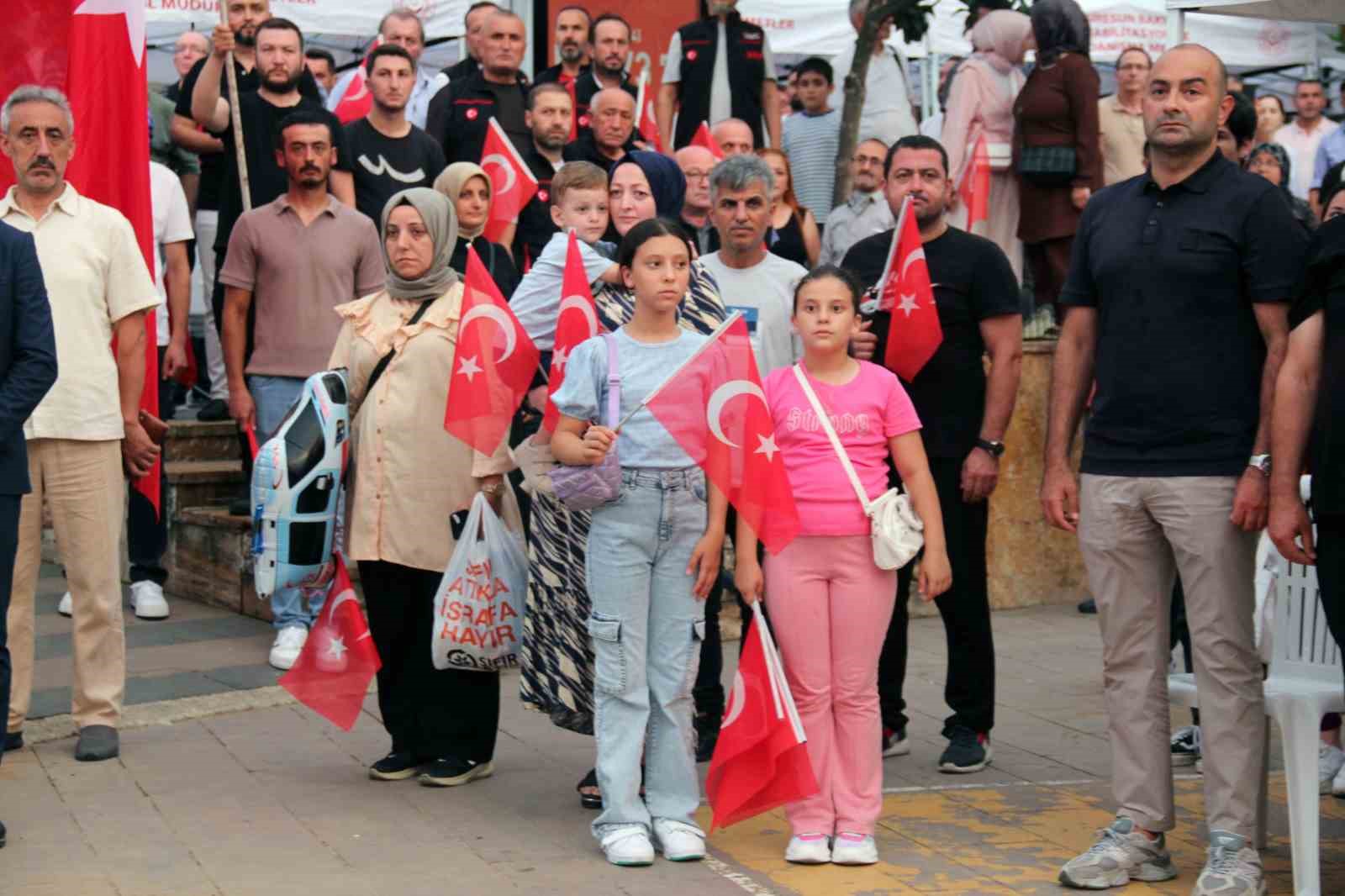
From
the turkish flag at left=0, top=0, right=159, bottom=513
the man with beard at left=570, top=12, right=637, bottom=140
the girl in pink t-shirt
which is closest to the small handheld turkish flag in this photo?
the man with beard at left=570, top=12, right=637, bottom=140

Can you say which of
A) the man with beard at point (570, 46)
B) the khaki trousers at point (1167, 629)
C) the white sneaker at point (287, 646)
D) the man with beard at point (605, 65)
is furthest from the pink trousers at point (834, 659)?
the man with beard at point (570, 46)

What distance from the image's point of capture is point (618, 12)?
1369cm

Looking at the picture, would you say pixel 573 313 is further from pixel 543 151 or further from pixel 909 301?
pixel 543 151

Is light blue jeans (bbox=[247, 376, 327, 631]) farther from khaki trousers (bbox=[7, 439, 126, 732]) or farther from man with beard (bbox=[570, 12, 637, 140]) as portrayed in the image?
man with beard (bbox=[570, 12, 637, 140])

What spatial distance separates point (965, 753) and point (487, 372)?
219cm

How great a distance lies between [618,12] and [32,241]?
7.72 m

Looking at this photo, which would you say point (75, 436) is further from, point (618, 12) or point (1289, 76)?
point (1289, 76)

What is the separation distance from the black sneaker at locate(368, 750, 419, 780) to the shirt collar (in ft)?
7.48

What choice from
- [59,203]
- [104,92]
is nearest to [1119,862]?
[59,203]

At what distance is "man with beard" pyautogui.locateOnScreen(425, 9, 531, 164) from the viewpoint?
35.5 ft

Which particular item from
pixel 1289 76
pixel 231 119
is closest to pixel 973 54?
pixel 231 119

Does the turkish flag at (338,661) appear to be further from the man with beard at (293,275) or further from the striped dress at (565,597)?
the man with beard at (293,275)

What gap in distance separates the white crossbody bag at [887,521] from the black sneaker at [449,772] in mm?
1732

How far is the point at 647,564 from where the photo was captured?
6082 millimetres
